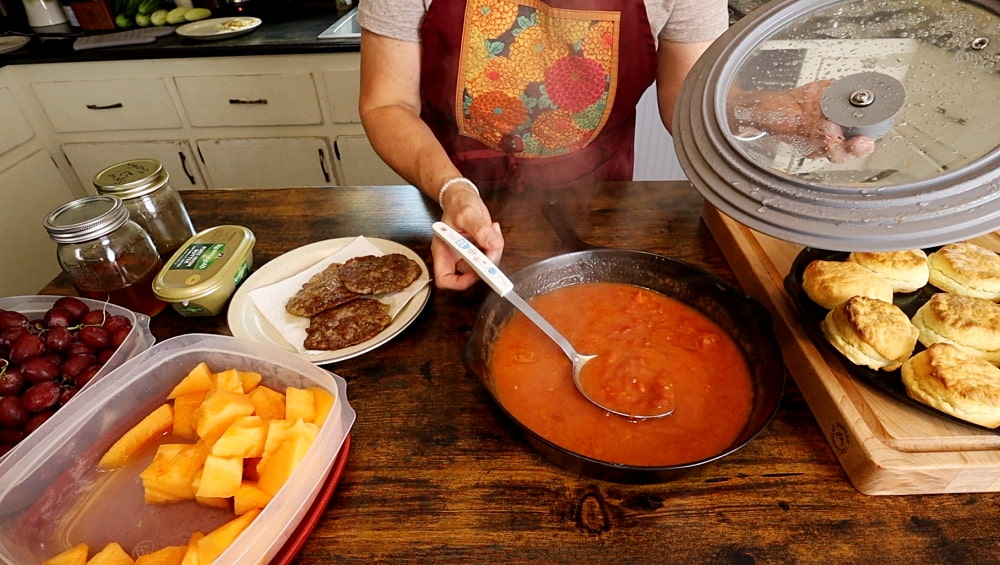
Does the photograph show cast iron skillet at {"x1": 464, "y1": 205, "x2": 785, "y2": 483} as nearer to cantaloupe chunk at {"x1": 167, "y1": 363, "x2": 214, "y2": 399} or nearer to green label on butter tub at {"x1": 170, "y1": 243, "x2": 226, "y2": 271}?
cantaloupe chunk at {"x1": 167, "y1": 363, "x2": 214, "y2": 399}

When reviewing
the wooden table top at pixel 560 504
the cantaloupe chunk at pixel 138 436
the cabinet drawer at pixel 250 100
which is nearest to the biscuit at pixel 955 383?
the wooden table top at pixel 560 504

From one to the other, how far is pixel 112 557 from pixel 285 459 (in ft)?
0.89

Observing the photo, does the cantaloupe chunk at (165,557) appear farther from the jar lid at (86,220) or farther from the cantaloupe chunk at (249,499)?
the jar lid at (86,220)

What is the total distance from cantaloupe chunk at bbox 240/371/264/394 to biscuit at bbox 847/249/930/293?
4.02ft

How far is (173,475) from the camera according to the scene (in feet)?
2.79

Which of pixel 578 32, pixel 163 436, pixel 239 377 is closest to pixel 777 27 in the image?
pixel 578 32

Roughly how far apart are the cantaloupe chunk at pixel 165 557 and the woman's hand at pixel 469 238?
661 mm

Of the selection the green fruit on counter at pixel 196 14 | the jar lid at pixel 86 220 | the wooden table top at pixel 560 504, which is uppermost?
the jar lid at pixel 86 220

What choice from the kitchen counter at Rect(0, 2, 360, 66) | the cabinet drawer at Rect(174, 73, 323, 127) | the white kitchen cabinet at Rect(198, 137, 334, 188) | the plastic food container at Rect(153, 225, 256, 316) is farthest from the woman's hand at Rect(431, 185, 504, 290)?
the white kitchen cabinet at Rect(198, 137, 334, 188)

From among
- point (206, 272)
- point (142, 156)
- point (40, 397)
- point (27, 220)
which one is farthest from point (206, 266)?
point (27, 220)

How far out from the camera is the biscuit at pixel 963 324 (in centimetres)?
100

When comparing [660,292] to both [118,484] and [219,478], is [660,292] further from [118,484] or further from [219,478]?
[118,484]

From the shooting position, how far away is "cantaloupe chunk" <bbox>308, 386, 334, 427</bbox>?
0.88m

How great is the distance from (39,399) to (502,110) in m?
1.30
